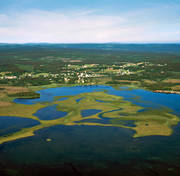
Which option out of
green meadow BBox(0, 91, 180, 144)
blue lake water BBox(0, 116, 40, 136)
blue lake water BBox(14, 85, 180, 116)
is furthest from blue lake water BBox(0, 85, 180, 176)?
blue lake water BBox(14, 85, 180, 116)

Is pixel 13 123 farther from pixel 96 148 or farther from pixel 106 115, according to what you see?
pixel 96 148

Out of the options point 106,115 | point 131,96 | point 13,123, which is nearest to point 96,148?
point 106,115

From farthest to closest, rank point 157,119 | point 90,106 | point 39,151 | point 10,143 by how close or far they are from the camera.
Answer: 1. point 90,106
2. point 157,119
3. point 10,143
4. point 39,151

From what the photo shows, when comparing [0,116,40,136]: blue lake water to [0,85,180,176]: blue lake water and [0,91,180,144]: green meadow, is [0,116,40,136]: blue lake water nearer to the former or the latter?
[0,85,180,176]: blue lake water

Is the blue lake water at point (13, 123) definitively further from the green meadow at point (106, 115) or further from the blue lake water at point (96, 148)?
the green meadow at point (106, 115)

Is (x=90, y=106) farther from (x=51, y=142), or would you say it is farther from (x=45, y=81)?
(x=45, y=81)

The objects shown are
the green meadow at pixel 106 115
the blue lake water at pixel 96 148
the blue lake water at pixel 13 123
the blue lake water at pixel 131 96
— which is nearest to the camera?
the blue lake water at pixel 96 148

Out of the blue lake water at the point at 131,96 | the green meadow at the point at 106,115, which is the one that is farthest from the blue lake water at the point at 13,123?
the blue lake water at the point at 131,96

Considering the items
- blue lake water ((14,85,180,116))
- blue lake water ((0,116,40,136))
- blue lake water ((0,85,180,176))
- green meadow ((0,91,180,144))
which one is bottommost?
blue lake water ((0,85,180,176))

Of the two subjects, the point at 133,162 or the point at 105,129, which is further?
the point at 105,129

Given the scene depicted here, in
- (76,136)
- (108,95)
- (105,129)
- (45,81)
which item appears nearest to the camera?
(76,136)

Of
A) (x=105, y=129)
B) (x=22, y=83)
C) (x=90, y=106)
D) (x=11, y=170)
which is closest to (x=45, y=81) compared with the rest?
(x=22, y=83)
